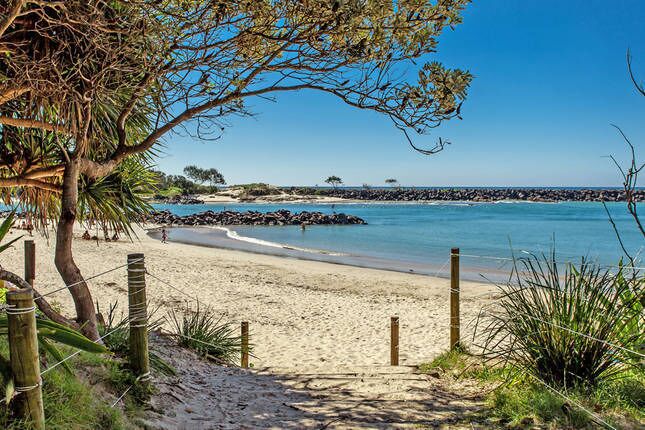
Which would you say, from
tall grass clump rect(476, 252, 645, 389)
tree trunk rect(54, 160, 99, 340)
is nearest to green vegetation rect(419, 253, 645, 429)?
tall grass clump rect(476, 252, 645, 389)

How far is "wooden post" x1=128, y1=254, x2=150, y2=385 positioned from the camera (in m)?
3.51

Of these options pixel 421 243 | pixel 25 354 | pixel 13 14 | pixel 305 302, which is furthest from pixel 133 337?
pixel 421 243

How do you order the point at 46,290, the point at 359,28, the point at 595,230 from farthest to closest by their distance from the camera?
the point at 595,230 → the point at 46,290 → the point at 359,28

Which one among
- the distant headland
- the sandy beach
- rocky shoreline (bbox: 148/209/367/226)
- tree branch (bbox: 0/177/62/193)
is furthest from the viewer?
the distant headland

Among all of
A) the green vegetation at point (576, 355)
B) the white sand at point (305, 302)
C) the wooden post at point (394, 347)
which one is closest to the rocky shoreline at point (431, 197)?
the white sand at point (305, 302)

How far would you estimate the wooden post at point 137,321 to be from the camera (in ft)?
11.5

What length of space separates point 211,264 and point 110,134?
1315 cm

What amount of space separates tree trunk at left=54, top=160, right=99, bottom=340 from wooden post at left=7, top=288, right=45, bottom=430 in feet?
6.04

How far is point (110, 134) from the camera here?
16.7 ft

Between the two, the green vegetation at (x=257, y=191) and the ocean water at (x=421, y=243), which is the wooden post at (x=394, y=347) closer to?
the ocean water at (x=421, y=243)

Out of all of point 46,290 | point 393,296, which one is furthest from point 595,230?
point 46,290

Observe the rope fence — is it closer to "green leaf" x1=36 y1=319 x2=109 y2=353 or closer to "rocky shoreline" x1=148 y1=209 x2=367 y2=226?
"green leaf" x1=36 y1=319 x2=109 y2=353

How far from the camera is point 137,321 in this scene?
3.53 m

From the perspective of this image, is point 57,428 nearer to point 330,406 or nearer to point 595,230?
point 330,406
